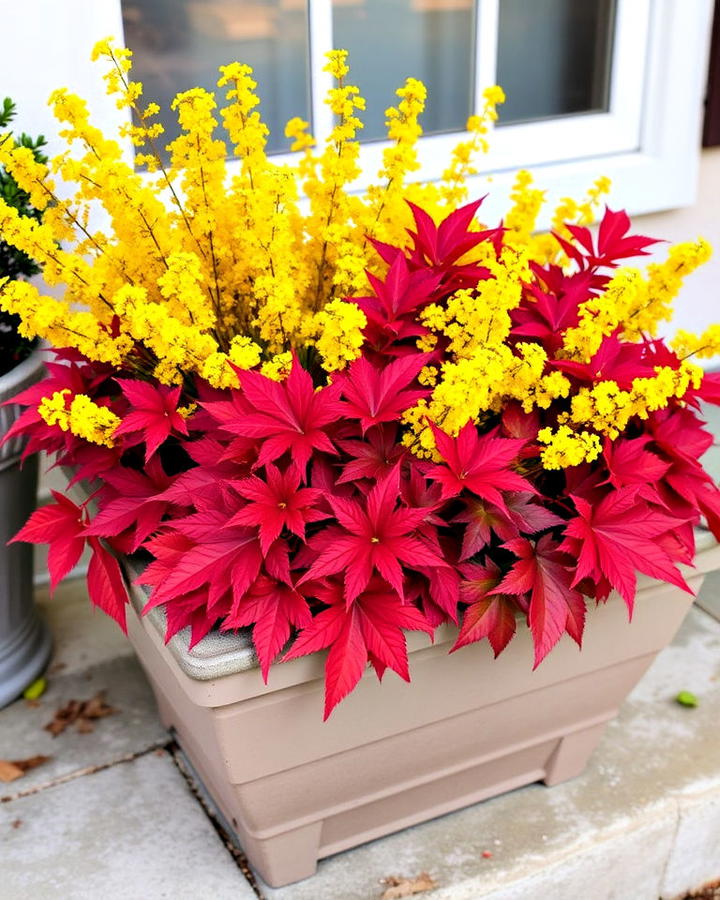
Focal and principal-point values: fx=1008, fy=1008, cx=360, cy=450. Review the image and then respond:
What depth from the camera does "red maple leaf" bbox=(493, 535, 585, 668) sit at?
129cm

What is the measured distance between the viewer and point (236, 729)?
1324mm

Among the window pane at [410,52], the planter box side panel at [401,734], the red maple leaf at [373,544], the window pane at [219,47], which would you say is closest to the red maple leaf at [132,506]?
the planter box side panel at [401,734]

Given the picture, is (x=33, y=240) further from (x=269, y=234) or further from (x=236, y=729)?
(x=236, y=729)

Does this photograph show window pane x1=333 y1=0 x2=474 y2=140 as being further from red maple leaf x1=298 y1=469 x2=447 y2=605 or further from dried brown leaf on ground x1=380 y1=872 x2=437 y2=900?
dried brown leaf on ground x1=380 y1=872 x2=437 y2=900

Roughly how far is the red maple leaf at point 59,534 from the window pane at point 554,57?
1715 mm

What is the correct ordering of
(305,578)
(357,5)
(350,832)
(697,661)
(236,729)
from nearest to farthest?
1. (305,578)
2. (236,729)
3. (350,832)
4. (697,661)
5. (357,5)

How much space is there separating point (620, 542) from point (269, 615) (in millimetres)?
459

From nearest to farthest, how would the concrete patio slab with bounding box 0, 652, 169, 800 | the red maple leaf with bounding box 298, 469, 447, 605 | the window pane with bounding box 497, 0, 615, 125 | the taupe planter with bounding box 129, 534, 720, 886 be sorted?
the red maple leaf with bounding box 298, 469, 447, 605, the taupe planter with bounding box 129, 534, 720, 886, the concrete patio slab with bounding box 0, 652, 169, 800, the window pane with bounding box 497, 0, 615, 125

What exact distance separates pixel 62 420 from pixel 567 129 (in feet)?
6.04

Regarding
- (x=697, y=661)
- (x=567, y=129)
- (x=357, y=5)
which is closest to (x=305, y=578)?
(x=697, y=661)

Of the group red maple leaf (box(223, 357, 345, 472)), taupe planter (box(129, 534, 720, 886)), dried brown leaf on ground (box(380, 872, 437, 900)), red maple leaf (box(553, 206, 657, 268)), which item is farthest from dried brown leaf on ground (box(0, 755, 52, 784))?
red maple leaf (box(553, 206, 657, 268))

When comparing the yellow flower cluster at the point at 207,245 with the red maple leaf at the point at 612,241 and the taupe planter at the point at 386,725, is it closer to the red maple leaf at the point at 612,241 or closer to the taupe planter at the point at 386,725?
the red maple leaf at the point at 612,241

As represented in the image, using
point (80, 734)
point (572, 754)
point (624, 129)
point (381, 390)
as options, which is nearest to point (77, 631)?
point (80, 734)

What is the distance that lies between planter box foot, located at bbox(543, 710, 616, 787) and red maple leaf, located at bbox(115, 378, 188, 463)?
86 cm
